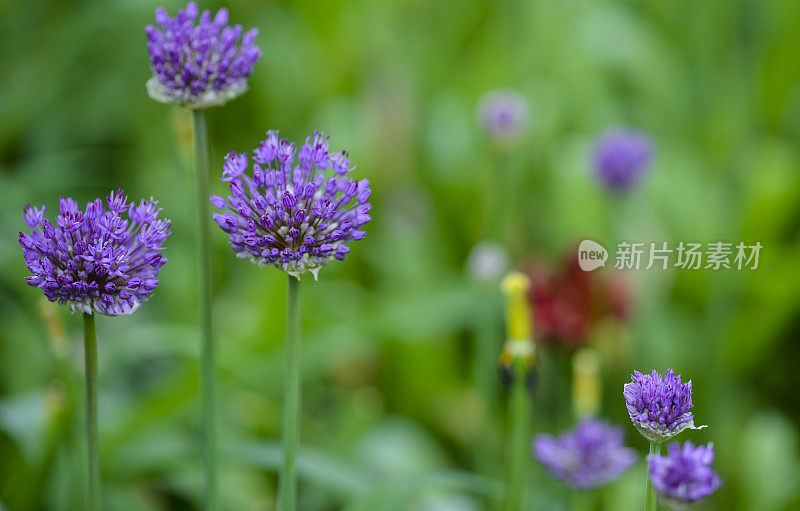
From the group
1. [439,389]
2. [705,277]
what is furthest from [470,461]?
[705,277]

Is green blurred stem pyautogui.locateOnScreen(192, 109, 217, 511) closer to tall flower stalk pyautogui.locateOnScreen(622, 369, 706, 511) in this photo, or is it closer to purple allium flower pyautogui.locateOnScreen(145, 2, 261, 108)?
purple allium flower pyautogui.locateOnScreen(145, 2, 261, 108)

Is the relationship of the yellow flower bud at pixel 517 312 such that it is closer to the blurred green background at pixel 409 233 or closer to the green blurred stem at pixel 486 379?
the blurred green background at pixel 409 233

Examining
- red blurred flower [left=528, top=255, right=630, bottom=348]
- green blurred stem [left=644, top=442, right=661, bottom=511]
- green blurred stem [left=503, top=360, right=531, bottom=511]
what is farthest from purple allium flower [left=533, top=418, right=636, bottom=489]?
red blurred flower [left=528, top=255, right=630, bottom=348]

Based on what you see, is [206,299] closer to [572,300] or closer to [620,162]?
[572,300]

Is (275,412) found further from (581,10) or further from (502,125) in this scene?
(581,10)

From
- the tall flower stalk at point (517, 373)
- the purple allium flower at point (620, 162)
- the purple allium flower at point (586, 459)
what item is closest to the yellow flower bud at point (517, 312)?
the tall flower stalk at point (517, 373)

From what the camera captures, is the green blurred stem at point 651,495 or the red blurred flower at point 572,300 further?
the red blurred flower at point 572,300
